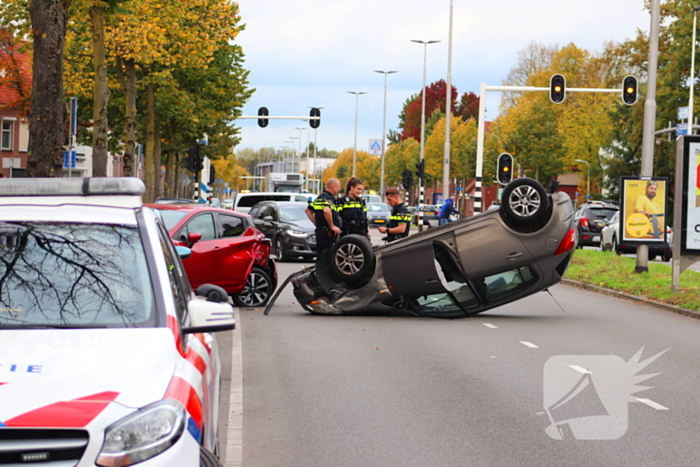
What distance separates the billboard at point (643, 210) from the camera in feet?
68.6

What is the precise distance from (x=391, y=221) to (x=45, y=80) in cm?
560

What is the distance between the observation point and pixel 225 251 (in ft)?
47.8

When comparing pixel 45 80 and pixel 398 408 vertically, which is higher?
pixel 45 80

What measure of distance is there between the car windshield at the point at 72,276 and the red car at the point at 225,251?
30.2 ft

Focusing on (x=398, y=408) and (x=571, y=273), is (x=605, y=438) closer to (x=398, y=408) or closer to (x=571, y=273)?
(x=398, y=408)

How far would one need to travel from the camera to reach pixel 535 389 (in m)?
8.47

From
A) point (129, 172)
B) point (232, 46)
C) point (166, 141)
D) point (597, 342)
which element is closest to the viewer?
point (597, 342)

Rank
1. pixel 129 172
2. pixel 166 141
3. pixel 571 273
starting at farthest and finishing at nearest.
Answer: pixel 166 141, pixel 129 172, pixel 571 273

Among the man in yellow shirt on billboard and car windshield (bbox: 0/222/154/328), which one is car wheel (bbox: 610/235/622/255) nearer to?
the man in yellow shirt on billboard

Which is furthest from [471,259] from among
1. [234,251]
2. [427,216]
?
[427,216]

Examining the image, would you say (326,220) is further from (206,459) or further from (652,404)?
(206,459)

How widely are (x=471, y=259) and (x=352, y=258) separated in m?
1.56

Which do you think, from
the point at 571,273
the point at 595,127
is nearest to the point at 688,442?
the point at 571,273

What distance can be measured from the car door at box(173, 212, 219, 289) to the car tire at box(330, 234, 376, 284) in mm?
1984
